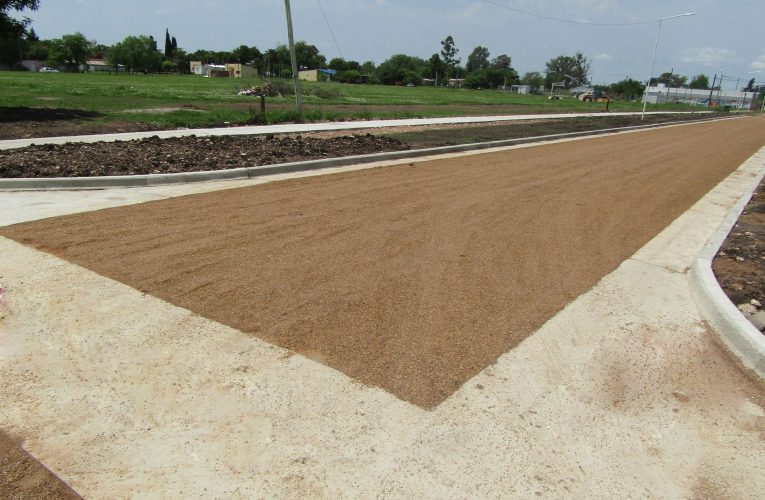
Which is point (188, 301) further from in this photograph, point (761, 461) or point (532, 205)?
point (532, 205)

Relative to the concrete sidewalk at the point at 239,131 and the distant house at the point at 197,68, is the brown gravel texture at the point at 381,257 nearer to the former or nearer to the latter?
the concrete sidewalk at the point at 239,131

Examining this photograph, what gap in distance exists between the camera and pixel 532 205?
8586 millimetres

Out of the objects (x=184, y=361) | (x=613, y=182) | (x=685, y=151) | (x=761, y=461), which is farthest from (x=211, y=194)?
(x=685, y=151)

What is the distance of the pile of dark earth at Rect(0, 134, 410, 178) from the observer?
8.94 metres

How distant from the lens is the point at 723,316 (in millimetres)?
4586

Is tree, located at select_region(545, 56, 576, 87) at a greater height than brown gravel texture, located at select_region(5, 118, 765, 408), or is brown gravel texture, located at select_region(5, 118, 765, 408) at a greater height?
tree, located at select_region(545, 56, 576, 87)

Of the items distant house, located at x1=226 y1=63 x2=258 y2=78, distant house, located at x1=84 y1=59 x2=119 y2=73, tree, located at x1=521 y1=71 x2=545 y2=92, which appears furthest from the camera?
tree, located at x1=521 y1=71 x2=545 y2=92

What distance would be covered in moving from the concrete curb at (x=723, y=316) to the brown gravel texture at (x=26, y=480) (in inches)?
183

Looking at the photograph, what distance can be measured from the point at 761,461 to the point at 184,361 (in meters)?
3.68

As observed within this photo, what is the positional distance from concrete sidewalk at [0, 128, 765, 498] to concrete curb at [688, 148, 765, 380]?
0.13 meters

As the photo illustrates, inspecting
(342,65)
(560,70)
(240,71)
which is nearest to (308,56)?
(342,65)

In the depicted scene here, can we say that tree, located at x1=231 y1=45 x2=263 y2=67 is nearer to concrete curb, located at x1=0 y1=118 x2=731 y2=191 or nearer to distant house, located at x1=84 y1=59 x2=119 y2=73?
distant house, located at x1=84 y1=59 x2=119 y2=73

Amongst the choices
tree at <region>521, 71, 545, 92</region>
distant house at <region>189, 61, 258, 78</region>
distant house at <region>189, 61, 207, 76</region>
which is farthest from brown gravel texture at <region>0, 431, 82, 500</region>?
tree at <region>521, 71, 545, 92</region>

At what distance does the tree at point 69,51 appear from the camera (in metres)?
112
